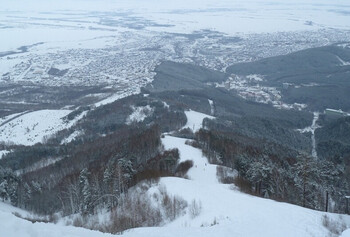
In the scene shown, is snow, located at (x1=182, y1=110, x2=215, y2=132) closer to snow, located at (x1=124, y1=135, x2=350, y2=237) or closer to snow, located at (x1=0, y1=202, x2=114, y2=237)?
snow, located at (x1=124, y1=135, x2=350, y2=237)

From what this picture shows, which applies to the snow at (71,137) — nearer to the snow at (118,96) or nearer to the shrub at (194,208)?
the snow at (118,96)

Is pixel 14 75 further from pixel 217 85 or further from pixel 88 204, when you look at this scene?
pixel 88 204

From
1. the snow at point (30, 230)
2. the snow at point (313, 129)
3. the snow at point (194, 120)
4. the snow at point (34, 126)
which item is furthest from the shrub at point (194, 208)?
the snow at point (34, 126)

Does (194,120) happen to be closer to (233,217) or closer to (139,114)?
(139,114)

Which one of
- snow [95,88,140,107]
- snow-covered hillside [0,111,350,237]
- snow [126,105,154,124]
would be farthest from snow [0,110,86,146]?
snow-covered hillside [0,111,350,237]

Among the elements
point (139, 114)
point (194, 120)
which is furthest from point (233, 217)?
point (139, 114)

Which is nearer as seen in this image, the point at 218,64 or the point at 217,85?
the point at 217,85

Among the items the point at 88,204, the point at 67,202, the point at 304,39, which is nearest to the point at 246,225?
the point at 88,204
